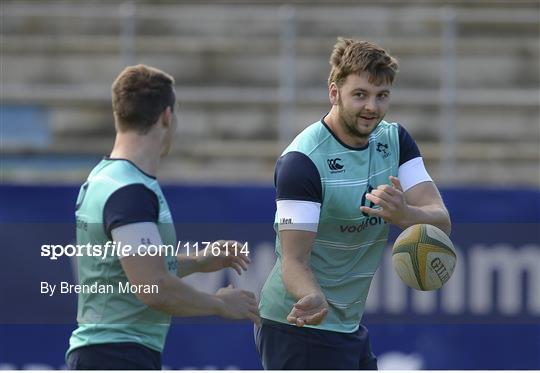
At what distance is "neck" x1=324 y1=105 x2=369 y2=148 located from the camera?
5074 millimetres

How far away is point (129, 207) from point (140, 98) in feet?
1.73

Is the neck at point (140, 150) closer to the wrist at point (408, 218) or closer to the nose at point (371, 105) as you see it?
the nose at point (371, 105)

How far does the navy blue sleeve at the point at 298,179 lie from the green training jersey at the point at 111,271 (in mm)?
555

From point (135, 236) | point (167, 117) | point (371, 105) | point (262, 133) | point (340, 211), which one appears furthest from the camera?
point (262, 133)

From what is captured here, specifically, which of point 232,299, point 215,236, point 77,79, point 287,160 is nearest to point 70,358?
point 232,299

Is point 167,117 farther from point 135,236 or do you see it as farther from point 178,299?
point 178,299

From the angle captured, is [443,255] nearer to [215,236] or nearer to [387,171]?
[387,171]

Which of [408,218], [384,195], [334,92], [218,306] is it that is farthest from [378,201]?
[218,306]

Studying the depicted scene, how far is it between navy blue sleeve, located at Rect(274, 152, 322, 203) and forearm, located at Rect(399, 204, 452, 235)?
404 mm

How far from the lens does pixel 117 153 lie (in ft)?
15.3

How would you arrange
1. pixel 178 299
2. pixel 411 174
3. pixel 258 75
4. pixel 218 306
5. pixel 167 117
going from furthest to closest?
pixel 258 75
pixel 411 174
pixel 167 117
pixel 218 306
pixel 178 299

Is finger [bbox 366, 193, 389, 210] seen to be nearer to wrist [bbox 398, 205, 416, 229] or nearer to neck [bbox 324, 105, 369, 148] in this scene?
wrist [bbox 398, 205, 416, 229]

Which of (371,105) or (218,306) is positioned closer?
(218,306)

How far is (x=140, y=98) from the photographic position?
469cm
